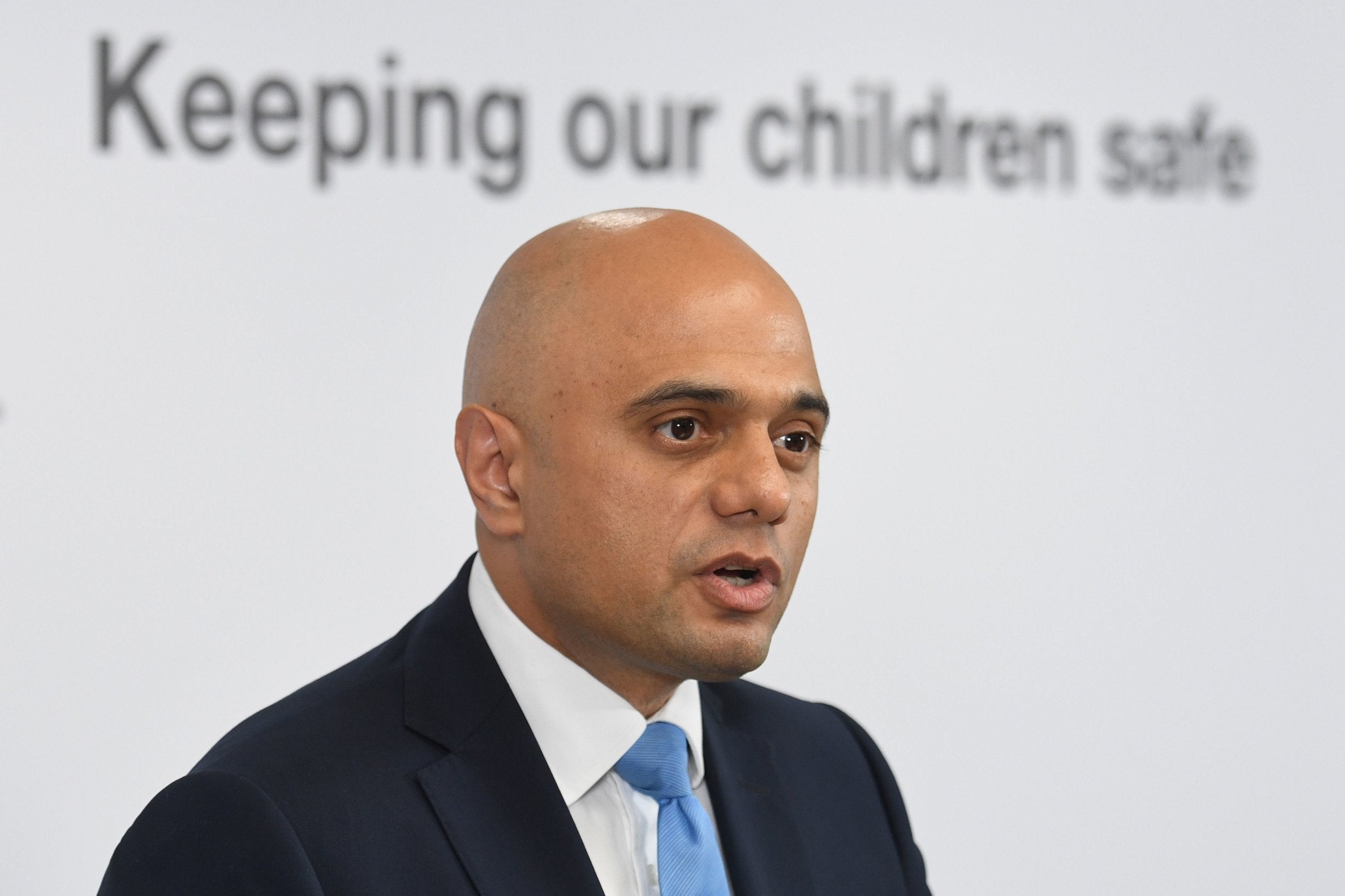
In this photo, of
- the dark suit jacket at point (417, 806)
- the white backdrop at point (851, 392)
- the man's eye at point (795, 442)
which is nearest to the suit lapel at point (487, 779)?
the dark suit jacket at point (417, 806)

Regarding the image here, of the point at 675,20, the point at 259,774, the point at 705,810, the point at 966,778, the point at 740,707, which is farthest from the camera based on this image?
the point at 966,778

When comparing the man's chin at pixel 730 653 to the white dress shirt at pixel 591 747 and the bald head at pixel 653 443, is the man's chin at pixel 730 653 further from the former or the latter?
the white dress shirt at pixel 591 747

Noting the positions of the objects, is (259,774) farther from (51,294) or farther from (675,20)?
(675,20)

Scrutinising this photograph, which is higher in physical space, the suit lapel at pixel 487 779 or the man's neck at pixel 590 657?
the man's neck at pixel 590 657

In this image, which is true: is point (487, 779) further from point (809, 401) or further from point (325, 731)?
point (809, 401)

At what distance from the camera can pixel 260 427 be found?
9.22 ft

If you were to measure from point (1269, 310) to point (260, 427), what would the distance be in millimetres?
2285

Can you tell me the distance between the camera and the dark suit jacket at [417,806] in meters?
1.44

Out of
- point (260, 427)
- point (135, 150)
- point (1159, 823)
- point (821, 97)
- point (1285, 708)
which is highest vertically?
point (821, 97)

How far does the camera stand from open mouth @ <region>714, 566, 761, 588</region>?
152cm

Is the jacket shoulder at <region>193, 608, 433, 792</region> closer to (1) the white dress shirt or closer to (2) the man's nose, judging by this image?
(1) the white dress shirt

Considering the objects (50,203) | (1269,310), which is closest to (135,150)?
(50,203)

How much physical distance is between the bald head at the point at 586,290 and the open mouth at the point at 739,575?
24cm

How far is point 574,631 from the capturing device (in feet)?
5.24
